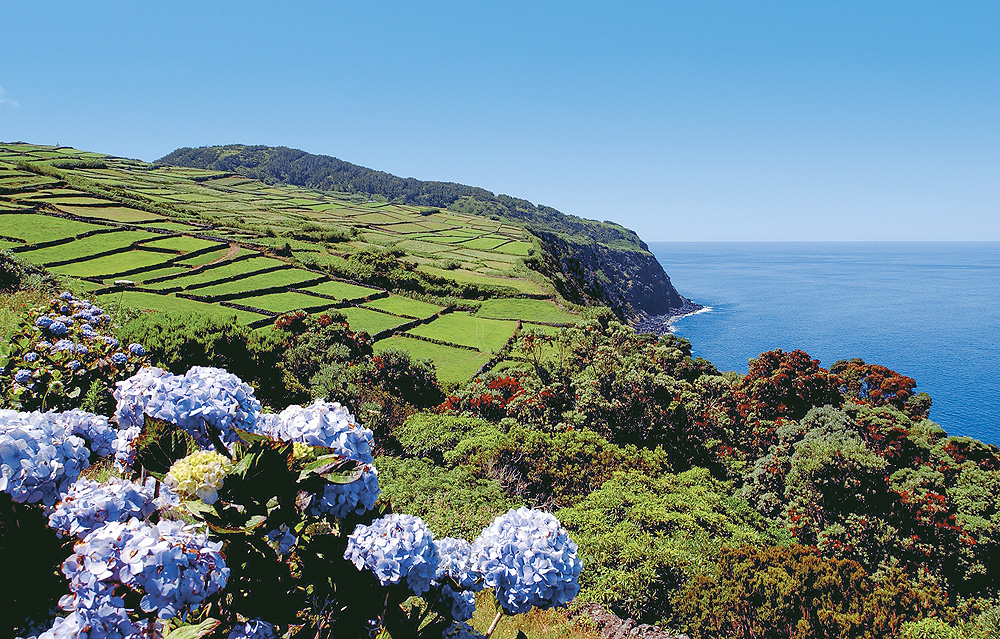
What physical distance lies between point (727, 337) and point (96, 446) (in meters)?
89.9

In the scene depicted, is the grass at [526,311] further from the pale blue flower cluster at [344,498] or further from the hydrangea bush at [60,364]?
the pale blue flower cluster at [344,498]

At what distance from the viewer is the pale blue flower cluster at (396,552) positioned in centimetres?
299

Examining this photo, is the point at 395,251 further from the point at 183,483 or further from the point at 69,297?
the point at 183,483

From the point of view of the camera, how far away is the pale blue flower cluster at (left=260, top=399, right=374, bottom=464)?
3037mm

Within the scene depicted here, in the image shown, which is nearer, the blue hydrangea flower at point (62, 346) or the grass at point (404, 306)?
the blue hydrangea flower at point (62, 346)

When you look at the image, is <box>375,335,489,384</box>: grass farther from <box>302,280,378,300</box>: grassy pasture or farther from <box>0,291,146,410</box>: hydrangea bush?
<box>0,291,146,410</box>: hydrangea bush

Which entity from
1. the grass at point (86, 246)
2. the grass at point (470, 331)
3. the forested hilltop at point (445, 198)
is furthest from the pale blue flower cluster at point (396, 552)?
the forested hilltop at point (445, 198)

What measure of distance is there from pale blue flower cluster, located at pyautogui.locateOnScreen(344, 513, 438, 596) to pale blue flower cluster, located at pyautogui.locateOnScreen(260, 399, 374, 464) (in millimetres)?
427

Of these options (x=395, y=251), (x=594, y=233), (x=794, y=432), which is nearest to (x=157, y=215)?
(x=395, y=251)

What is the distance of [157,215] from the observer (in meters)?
48.5

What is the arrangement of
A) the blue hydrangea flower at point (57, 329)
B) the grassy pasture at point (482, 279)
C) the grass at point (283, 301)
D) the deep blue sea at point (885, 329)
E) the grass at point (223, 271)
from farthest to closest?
the deep blue sea at point (885, 329), the grassy pasture at point (482, 279), the grass at point (223, 271), the grass at point (283, 301), the blue hydrangea flower at point (57, 329)

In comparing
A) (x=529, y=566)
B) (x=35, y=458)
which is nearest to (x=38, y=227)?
(x=35, y=458)

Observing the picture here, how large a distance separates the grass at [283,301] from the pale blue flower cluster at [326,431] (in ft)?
90.5

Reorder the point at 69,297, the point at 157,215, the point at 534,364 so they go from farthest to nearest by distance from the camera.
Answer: the point at 157,215
the point at 534,364
the point at 69,297
